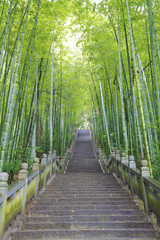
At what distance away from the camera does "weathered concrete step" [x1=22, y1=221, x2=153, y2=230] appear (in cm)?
218

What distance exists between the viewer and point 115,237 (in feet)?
6.46

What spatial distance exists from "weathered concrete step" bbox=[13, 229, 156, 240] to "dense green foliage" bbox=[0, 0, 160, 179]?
1.01 m

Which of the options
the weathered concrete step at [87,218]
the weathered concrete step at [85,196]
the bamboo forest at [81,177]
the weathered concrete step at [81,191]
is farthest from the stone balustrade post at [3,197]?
the weathered concrete step at [81,191]

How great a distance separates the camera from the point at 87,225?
2217 millimetres

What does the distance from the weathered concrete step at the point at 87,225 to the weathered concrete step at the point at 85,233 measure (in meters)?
0.12

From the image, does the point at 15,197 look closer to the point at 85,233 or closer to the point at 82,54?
A: the point at 85,233

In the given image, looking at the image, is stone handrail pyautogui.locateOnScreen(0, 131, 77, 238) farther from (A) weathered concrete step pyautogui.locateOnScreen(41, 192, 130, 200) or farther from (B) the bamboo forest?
(A) weathered concrete step pyautogui.locateOnScreen(41, 192, 130, 200)

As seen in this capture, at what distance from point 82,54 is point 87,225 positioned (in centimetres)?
482

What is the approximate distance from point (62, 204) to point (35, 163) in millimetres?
1051

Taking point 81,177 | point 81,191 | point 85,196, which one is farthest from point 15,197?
point 81,177

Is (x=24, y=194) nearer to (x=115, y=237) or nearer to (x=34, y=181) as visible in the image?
(x=34, y=181)

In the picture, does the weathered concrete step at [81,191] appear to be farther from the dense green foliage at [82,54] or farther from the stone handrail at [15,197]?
the dense green foliage at [82,54]

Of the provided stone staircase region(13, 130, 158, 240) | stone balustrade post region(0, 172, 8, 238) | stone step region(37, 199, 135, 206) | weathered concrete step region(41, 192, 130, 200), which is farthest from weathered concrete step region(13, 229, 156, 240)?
weathered concrete step region(41, 192, 130, 200)

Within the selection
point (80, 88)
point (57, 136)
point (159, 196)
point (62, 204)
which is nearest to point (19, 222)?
point (62, 204)
